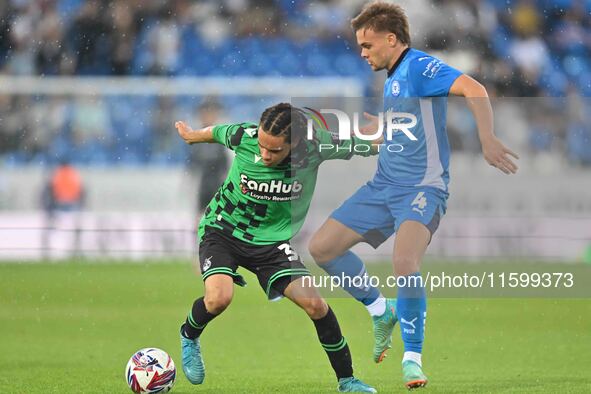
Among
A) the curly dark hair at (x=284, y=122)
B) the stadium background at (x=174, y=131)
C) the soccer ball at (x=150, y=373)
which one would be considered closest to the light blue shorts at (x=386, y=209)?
the curly dark hair at (x=284, y=122)

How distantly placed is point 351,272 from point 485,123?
1.34 m

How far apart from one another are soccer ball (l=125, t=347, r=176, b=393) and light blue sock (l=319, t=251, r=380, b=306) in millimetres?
1121

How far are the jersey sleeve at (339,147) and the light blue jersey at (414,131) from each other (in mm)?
146

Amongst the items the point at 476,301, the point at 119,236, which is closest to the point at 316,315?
the point at 476,301

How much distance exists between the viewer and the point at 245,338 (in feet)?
32.7

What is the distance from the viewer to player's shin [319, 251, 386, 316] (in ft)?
22.5

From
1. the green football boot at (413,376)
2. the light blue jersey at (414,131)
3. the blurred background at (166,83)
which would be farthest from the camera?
the blurred background at (166,83)

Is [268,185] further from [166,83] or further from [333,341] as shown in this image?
[166,83]

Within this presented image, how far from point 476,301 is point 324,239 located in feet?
21.4

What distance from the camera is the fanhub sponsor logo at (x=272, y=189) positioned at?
6539mm

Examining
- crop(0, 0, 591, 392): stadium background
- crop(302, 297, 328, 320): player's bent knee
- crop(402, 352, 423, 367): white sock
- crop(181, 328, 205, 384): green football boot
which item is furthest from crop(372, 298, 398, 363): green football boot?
crop(0, 0, 591, 392): stadium background

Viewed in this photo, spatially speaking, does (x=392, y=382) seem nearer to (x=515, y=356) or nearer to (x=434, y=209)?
(x=434, y=209)

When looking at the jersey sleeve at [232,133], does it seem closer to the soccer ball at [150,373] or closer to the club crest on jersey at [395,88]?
the club crest on jersey at [395,88]

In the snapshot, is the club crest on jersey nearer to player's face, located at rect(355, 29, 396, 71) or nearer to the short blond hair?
player's face, located at rect(355, 29, 396, 71)
